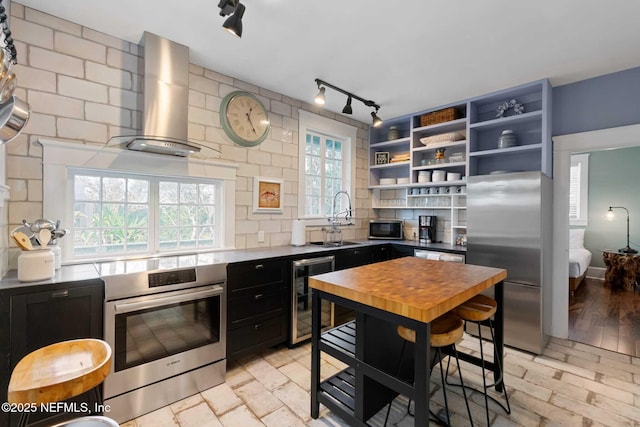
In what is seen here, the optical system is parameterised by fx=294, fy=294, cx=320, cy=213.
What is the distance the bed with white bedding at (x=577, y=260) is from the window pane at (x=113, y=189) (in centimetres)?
574

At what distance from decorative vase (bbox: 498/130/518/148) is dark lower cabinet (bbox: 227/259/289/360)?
2.80 meters

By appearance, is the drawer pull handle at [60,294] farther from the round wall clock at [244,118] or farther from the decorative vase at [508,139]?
the decorative vase at [508,139]

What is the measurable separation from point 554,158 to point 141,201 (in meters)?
A: 4.18

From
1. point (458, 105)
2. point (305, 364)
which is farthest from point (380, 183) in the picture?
point (305, 364)

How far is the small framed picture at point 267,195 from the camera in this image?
3.26m

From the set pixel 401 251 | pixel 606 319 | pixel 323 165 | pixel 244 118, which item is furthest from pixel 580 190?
pixel 244 118

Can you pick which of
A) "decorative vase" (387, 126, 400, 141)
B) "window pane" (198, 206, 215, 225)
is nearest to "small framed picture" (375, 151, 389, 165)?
"decorative vase" (387, 126, 400, 141)

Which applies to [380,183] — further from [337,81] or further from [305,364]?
[305,364]

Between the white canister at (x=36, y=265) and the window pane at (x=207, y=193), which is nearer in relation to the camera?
the white canister at (x=36, y=265)

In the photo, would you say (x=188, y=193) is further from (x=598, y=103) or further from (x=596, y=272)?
(x=596, y=272)

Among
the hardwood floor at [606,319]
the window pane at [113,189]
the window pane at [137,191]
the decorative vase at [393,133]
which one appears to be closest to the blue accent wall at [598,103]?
the decorative vase at [393,133]

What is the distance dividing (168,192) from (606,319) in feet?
17.1

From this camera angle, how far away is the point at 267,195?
3.37 metres

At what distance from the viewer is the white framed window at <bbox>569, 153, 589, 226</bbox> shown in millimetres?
5789
